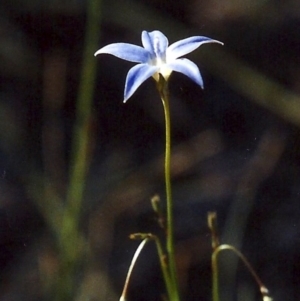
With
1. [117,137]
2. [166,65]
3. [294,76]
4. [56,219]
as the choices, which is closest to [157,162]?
[117,137]

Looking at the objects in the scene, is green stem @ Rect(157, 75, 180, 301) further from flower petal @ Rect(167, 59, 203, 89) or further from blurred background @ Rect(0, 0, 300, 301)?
blurred background @ Rect(0, 0, 300, 301)

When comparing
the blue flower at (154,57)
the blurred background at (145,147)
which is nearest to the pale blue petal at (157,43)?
the blue flower at (154,57)

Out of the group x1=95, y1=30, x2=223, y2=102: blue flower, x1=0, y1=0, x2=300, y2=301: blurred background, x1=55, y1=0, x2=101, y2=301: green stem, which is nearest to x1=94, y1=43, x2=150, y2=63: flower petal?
x1=95, y1=30, x2=223, y2=102: blue flower

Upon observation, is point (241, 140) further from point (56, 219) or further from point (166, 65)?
point (166, 65)

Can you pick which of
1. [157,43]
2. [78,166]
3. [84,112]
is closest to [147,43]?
[157,43]

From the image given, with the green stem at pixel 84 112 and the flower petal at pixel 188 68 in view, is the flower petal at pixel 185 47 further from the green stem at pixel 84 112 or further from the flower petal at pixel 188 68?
the green stem at pixel 84 112

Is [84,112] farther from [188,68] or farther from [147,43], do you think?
[188,68]

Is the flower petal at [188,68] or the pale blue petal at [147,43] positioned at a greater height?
the pale blue petal at [147,43]
